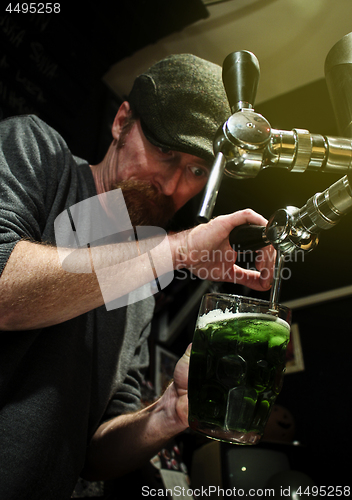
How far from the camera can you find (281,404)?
1562mm

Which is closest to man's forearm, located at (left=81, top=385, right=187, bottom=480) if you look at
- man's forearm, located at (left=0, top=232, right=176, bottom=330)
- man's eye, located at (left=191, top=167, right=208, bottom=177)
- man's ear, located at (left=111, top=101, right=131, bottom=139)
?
man's forearm, located at (left=0, top=232, right=176, bottom=330)

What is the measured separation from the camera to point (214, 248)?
56 centimetres

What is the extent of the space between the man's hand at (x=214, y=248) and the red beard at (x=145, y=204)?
0.48 ft

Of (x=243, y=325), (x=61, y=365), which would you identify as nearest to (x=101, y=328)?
(x=61, y=365)

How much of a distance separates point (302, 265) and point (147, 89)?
1.82 feet

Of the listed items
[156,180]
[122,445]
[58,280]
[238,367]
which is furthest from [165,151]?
[122,445]

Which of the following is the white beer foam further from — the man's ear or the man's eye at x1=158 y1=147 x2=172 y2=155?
the man's ear

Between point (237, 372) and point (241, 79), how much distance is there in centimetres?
42

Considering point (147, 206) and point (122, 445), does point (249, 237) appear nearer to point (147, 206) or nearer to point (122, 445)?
point (147, 206)

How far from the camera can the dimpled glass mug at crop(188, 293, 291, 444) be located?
16.1 inches

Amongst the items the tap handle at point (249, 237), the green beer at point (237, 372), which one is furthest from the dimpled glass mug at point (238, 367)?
the tap handle at point (249, 237)

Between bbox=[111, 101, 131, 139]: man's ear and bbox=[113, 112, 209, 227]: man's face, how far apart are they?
5cm

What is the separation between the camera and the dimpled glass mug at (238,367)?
41cm

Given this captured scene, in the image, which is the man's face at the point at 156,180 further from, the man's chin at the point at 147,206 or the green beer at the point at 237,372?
the green beer at the point at 237,372
